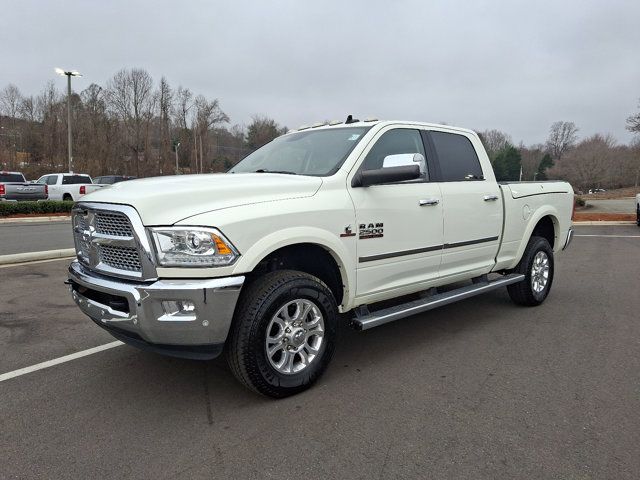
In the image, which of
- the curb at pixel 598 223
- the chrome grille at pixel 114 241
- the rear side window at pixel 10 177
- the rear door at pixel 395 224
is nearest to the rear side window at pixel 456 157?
the rear door at pixel 395 224

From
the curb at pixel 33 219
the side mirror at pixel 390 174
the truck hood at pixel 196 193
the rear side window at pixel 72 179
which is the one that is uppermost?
the rear side window at pixel 72 179

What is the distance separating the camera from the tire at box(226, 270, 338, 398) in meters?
2.99

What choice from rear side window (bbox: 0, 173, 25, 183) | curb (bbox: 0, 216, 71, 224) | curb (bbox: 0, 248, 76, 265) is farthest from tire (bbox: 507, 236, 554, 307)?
rear side window (bbox: 0, 173, 25, 183)

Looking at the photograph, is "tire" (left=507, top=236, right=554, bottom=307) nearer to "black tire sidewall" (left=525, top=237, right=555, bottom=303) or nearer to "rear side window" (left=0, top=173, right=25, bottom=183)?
"black tire sidewall" (left=525, top=237, right=555, bottom=303)

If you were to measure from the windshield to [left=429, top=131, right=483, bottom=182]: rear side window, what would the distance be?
37.4 inches

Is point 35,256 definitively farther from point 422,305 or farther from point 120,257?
point 422,305

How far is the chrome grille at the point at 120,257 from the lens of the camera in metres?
2.92

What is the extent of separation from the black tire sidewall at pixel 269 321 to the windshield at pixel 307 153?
96 cm

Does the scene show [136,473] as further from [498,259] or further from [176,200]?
[498,259]

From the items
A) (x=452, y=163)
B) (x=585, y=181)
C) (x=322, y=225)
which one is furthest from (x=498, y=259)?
(x=585, y=181)

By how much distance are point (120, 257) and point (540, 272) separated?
15.8ft

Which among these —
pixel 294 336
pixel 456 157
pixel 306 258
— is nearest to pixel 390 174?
pixel 306 258

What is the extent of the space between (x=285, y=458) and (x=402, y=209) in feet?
7.00

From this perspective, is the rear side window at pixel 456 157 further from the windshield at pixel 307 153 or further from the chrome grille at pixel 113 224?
the chrome grille at pixel 113 224
